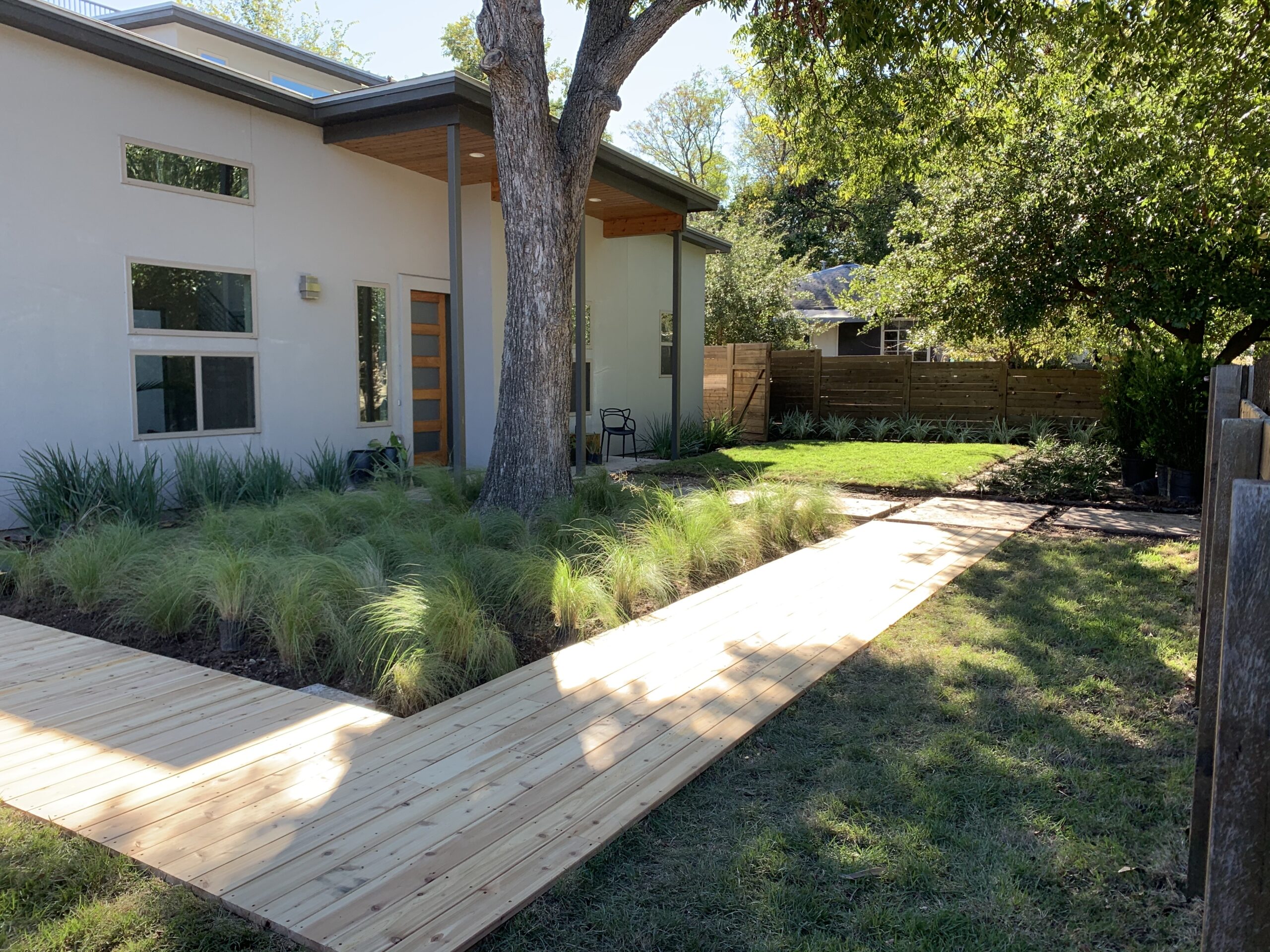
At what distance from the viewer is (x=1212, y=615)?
2742 mm

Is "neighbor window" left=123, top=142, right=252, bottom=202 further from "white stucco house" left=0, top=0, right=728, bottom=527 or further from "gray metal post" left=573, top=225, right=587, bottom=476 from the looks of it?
"gray metal post" left=573, top=225, right=587, bottom=476

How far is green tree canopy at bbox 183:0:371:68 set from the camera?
37.6m

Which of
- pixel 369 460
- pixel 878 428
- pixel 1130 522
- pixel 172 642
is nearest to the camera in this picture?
pixel 172 642

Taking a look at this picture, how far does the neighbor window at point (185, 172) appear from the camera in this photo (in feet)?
25.6

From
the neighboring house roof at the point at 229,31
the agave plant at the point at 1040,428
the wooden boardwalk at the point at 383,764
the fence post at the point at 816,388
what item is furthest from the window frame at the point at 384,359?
the agave plant at the point at 1040,428

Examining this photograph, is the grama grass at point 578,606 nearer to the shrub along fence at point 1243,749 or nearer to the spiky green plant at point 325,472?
the shrub along fence at point 1243,749

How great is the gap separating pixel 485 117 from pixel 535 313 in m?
2.71

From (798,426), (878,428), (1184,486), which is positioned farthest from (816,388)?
(1184,486)

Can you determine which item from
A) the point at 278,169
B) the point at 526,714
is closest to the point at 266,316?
the point at 278,169

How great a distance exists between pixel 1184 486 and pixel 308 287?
897cm

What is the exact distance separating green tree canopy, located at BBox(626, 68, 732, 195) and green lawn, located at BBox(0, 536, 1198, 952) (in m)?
38.2

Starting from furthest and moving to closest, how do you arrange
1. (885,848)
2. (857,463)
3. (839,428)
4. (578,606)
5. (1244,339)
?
1. (839,428)
2. (857,463)
3. (1244,339)
4. (578,606)
5. (885,848)

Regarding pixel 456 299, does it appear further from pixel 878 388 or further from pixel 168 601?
pixel 878 388

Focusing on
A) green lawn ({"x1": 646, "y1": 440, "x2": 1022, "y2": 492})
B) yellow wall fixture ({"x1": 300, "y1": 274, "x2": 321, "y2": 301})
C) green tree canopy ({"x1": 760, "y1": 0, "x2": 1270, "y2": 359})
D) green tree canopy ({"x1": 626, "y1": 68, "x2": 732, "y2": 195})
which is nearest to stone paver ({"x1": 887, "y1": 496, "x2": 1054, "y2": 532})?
green lawn ({"x1": 646, "y1": 440, "x2": 1022, "y2": 492})
